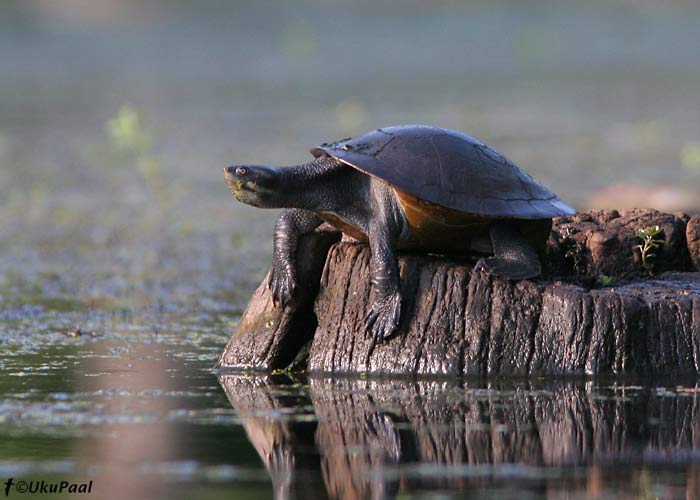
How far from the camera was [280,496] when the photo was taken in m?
4.48

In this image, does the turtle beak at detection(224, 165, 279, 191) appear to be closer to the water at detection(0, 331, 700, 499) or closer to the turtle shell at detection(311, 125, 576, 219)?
the turtle shell at detection(311, 125, 576, 219)

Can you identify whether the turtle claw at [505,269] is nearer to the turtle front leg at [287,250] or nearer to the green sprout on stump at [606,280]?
the green sprout on stump at [606,280]

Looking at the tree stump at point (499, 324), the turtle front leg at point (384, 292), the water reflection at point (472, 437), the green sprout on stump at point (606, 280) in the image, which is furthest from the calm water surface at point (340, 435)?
the green sprout on stump at point (606, 280)

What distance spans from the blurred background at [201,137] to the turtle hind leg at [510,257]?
1468 mm

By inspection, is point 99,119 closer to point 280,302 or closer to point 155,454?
point 280,302

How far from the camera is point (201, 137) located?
19203 millimetres

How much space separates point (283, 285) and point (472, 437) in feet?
6.36

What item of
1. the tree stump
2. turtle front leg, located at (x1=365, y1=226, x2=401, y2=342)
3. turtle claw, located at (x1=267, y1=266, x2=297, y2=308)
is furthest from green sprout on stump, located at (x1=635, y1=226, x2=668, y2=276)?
turtle claw, located at (x1=267, y1=266, x2=297, y2=308)

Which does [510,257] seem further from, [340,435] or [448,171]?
[340,435]

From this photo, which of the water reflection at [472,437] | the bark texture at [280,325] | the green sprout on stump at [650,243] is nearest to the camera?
the water reflection at [472,437]

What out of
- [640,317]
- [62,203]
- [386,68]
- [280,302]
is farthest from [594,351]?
[386,68]

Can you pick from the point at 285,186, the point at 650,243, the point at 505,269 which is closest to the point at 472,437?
the point at 505,269

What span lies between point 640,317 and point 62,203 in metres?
9.56

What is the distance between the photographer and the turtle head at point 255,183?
266 inches
